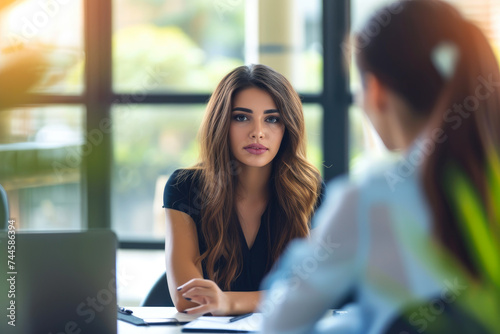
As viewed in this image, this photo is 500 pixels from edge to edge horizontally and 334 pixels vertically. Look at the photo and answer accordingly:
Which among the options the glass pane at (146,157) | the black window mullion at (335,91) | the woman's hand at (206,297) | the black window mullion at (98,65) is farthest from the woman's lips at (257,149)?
the black window mullion at (98,65)

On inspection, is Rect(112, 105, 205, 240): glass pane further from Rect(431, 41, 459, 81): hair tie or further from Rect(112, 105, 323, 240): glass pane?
A: Rect(431, 41, 459, 81): hair tie

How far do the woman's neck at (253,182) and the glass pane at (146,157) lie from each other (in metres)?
1.78

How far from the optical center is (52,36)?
164 inches

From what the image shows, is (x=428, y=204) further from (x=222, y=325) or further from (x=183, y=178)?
(x=183, y=178)

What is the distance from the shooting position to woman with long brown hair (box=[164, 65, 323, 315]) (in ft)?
7.36

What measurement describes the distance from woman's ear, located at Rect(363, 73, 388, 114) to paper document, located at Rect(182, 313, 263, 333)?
0.89 meters

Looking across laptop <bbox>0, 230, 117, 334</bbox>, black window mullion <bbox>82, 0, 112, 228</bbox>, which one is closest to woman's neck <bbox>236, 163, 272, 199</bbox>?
laptop <bbox>0, 230, 117, 334</bbox>

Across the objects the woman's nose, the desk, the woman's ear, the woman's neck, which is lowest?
the desk

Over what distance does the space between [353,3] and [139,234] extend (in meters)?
2.13

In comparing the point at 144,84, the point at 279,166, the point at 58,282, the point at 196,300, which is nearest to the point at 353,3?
the point at 144,84

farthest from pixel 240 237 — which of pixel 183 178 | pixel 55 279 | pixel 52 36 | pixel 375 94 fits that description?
pixel 52 36

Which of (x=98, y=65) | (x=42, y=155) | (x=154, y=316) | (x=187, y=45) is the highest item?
(x=187, y=45)

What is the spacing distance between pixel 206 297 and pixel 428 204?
1052mm

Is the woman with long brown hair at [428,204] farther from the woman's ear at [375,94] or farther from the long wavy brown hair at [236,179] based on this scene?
the long wavy brown hair at [236,179]
